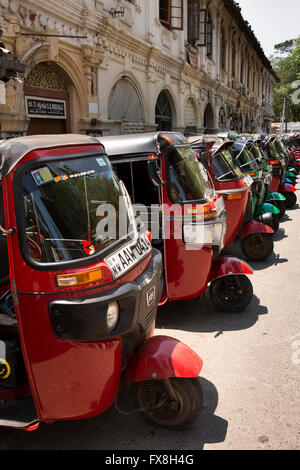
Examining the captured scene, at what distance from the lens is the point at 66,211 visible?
2.76 metres

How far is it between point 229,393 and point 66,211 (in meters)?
2.18

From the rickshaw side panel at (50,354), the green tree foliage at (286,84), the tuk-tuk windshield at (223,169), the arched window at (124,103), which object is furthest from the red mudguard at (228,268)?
the green tree foliage at (286,84)

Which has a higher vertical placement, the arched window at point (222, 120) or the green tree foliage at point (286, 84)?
the green tree foliage at point (286, 84)

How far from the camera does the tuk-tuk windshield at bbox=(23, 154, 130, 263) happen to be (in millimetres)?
2663

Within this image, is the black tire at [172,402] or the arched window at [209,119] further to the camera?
the arched window at [209,119]

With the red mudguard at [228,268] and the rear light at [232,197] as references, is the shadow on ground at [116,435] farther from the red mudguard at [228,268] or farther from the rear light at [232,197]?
the rear light at [232,197]

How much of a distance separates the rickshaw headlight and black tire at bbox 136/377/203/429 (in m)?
0.68

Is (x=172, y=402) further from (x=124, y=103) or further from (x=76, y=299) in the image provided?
(x=124, y=103)

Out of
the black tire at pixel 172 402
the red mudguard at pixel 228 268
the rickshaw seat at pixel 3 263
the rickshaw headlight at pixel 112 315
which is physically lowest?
the black tire at pixel 172 402

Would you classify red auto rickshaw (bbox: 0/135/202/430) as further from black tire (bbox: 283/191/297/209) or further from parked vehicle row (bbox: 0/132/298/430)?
black tire (bbox: 283/191/297/209)

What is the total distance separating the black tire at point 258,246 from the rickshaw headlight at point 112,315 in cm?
517

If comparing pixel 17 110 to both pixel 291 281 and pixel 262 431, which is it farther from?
pixel 262 431

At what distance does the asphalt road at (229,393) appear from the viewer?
3.11 m

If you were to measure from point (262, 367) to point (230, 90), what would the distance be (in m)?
26.5
